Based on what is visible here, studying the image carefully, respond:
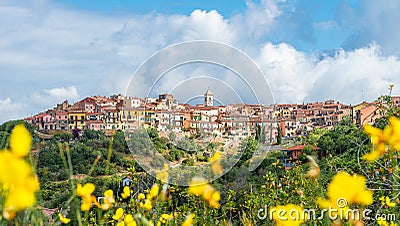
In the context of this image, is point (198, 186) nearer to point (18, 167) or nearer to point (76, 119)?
point (18, 167)

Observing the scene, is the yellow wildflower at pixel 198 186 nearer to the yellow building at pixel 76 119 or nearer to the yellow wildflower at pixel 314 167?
the yellow wildflower at pixel 314 167

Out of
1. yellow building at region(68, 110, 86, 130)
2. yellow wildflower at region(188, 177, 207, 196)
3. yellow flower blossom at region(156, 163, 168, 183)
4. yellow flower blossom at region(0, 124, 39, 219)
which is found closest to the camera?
yellow flower blossom at region(0, 124, 39, 219)

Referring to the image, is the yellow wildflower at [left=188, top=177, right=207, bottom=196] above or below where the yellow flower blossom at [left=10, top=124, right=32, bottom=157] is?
below

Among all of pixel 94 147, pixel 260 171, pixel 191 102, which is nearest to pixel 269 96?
pixel 191 102

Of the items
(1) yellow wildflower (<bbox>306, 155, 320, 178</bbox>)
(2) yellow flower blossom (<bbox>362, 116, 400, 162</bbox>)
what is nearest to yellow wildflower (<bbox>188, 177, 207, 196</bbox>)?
(1) yellow wildflower (<bbox>306, 155, 320, 178</bbox>)

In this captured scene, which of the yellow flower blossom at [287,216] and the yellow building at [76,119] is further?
the yellow building at [76,119]

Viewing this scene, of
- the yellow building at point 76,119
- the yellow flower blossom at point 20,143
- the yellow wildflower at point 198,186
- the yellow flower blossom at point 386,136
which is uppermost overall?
the yellow building at point 76,119

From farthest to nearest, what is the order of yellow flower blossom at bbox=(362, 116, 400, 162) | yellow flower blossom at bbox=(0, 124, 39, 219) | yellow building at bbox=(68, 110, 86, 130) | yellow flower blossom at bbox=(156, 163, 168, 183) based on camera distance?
yellow building at bbox=(68, 110, 86, 130) → yellow flower blossom at bbox=(156, 163, 168, 183) → yellow flower blossom at bbox=(362, 116, 400, 162) → yellow flower blossom at bbox=(0, 124, 39, 219)

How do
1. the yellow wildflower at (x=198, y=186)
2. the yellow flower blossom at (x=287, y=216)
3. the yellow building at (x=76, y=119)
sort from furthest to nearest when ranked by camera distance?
the yellow building at (x=76, y=119), the yellow wildflower at (x=198, y=186), the yellow flower blossom at (x=287, y=216)

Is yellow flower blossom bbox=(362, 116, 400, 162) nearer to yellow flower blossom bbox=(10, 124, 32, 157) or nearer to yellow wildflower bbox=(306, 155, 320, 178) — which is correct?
yellow wildflower bbox=(306, 155, 320, 178)

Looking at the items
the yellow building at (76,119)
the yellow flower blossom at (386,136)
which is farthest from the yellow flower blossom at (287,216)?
the yellow building at (76,119)

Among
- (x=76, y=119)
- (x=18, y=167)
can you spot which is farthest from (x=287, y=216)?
(x=76, y=119)

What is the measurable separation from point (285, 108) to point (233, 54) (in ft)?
139

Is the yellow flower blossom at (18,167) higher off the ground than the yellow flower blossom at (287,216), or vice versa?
the yellow flower blossom at (18,167)
